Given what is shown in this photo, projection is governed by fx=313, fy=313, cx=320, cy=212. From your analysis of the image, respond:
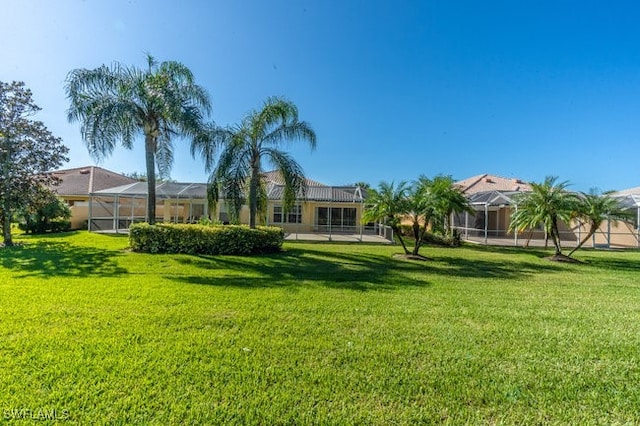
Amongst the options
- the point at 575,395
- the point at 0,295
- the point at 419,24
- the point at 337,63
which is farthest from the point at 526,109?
the point at 0,295

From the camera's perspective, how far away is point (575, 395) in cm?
305

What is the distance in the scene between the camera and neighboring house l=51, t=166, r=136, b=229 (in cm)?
2339

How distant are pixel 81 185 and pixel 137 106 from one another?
22737 mm

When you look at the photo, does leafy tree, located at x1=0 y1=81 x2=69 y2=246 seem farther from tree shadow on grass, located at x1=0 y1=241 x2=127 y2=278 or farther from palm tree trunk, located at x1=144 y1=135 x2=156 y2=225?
palm tree trunk, located at x1=144 y1=135 x2=156 y2=225

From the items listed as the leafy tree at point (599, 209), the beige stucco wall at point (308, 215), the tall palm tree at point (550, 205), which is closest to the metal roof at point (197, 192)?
the beige stucco wall at point (308, 215)

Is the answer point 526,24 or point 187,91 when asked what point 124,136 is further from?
A: point 526,24

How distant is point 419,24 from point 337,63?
160 inches

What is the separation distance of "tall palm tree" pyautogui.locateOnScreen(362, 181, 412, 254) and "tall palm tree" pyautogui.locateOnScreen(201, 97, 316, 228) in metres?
3.34

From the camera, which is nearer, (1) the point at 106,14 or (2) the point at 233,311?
(2) the point at 233,311

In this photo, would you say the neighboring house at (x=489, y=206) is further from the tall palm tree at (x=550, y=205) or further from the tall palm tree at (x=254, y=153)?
the tall palm tree at (x=254, y=153)

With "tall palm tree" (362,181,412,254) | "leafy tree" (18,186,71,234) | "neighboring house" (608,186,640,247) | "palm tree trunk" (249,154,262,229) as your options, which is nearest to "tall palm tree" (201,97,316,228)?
"palm tree trunk" (249,154,262,229)

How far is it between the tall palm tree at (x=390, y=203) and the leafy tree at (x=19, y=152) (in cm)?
1540

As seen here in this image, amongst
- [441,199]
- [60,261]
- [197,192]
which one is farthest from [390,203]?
[197,192]

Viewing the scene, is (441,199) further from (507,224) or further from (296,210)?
(507,224)
